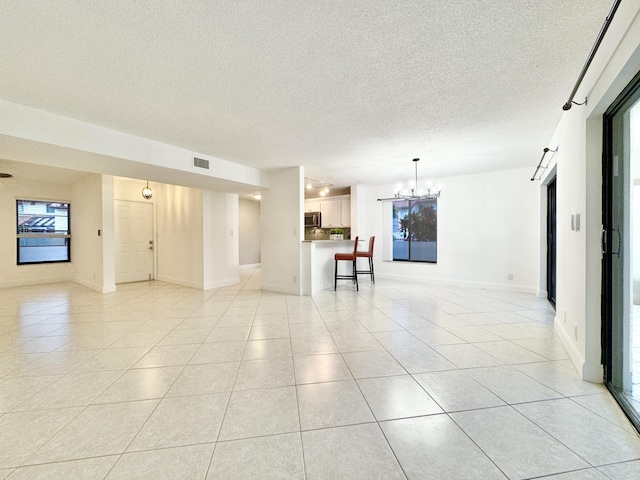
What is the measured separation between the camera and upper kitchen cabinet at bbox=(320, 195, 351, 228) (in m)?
7.49

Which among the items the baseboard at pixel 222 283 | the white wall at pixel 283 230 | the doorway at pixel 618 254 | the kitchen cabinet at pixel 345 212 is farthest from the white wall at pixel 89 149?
the doorway at pixel 618 254

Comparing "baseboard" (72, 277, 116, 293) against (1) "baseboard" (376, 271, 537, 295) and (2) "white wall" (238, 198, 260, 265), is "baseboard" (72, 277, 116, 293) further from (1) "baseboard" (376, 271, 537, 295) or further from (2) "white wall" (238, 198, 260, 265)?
(1) "baseboard" (376, 271, 537, 295)

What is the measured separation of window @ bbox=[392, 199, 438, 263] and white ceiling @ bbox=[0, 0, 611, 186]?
10.8 ft

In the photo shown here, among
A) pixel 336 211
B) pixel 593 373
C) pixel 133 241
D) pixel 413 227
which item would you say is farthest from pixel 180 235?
pixel 593 373

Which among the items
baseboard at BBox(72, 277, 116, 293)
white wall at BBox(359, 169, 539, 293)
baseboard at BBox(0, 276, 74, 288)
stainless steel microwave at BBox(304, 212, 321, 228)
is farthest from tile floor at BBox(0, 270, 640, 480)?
stainless steel microwave at BBox(304, 212, 321, 228)

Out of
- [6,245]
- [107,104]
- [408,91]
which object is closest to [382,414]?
[408,91]

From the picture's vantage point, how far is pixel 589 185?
205 centimetres

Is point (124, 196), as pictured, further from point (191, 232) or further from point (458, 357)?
point (458, 357)

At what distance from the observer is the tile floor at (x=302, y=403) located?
1.31m

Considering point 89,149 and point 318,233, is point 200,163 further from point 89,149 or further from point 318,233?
point 318,233

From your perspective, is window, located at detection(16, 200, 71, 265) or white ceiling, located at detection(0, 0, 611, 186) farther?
window, located at detection(16, 200, 71, 265)

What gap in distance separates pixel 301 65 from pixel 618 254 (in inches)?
106

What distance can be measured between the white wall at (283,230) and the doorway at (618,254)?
13.2ft

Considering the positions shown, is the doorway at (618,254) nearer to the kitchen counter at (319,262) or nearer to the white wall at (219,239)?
the kitchen counter at (319,262)
